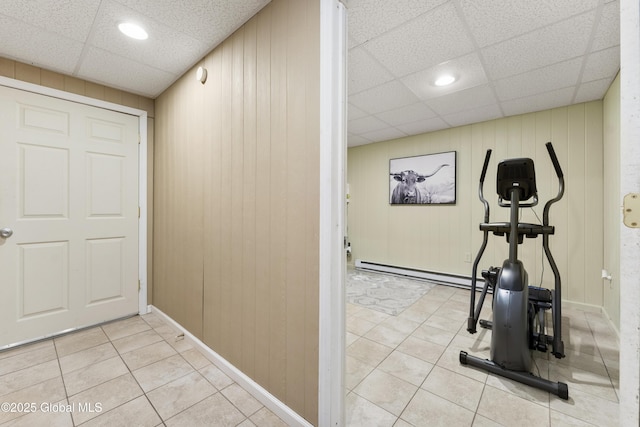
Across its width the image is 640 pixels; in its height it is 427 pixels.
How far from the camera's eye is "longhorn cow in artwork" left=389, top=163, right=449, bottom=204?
4.40m

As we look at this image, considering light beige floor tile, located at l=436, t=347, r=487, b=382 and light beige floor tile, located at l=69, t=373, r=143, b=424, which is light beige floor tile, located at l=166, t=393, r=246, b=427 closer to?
light beige floor tile, located at l=69, t=373, r=143, b=424

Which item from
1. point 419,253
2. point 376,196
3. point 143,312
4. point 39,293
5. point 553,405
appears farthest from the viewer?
point 376,196

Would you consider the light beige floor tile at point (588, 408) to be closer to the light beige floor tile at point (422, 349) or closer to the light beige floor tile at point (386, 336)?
the light beige floor tile at point (422, 349)

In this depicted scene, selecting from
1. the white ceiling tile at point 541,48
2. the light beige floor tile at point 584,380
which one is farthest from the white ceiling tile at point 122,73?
the light beige floor tile at point 584,380

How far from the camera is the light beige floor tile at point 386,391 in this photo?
1.66 meters

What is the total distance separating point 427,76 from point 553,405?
2.62m

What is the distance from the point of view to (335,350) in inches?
53.5

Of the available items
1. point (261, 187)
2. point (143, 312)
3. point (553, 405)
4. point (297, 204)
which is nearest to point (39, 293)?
point (143, 312)

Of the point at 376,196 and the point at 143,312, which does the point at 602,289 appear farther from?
the point at 143,312

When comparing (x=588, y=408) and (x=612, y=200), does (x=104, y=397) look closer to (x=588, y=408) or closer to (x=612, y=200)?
(x=588, y=408)

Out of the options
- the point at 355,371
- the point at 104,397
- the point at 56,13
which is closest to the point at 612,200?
the point at 355,371

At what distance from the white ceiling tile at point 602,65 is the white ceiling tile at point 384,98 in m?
1.42

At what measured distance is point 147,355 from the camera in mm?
2186

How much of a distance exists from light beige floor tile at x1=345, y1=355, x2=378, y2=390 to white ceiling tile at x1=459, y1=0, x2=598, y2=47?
8.22ft
